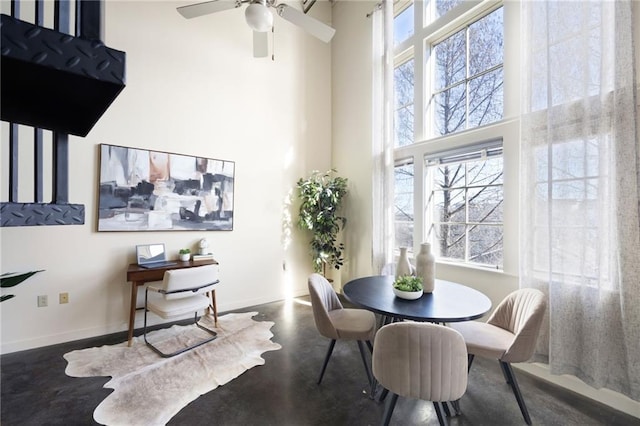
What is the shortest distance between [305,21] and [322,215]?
7.98 ft

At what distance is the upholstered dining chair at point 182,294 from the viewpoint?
265 cm

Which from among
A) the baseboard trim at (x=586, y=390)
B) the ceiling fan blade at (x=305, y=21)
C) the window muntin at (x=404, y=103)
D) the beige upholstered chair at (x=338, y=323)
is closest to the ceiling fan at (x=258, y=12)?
the ceiling fan blade at (x=305, y=21)

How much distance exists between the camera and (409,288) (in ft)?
6.62

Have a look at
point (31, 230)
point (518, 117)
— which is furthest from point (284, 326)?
A: point (518, 117)

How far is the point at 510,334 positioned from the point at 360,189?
8.98 ft

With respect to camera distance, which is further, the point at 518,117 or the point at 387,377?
the point at 518,117

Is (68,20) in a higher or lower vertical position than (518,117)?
lower

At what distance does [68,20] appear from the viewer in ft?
1.39

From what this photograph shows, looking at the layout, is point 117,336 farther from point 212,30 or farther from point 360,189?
point 212,30

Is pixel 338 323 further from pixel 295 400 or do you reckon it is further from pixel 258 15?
pixel 258 15

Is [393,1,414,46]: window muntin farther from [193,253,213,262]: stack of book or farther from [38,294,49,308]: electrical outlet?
[38,294,49,308]: electrical outlet

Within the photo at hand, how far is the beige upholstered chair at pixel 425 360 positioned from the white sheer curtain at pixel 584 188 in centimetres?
127

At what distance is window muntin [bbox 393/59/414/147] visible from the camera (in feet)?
12.6

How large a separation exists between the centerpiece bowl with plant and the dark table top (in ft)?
0.11
